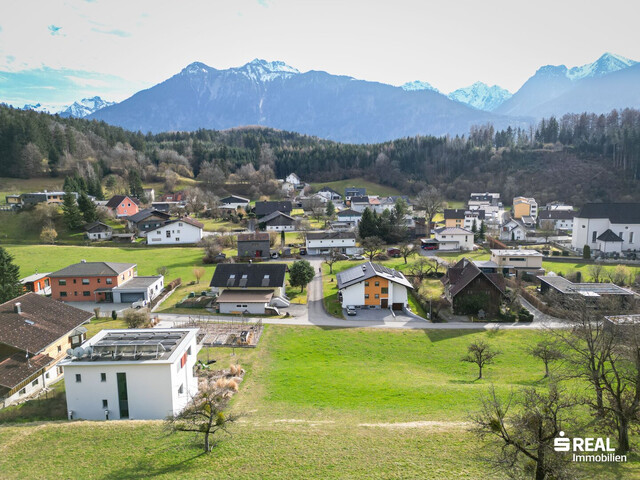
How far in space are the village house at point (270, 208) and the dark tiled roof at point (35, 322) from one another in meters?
59.0

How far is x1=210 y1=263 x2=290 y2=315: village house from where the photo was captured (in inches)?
1479

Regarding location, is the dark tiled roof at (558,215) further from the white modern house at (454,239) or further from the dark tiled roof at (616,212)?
the white modern house at (454,239)

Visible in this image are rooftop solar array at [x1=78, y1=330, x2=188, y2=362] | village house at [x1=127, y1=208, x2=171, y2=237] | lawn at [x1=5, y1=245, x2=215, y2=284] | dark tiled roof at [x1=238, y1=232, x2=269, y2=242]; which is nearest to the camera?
rooftop solar array at [x1=78, y1=330, x2=188, y2=362]

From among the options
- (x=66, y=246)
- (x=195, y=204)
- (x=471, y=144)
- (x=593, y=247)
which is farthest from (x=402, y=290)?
(x=471, y=144)

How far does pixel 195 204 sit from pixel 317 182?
201 ft

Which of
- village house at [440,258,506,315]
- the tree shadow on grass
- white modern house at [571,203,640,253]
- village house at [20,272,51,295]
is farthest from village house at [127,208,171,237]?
white modern house at [571,203,640,253]

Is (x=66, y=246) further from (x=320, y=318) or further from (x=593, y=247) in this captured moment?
(x=593, y=247)

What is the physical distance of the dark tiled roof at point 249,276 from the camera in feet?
132

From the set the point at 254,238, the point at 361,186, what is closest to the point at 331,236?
the point at 254,238

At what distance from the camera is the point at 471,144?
145 meters

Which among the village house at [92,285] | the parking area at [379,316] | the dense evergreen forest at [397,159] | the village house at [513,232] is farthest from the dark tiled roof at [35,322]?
the dense evergreen forest at [397,159]

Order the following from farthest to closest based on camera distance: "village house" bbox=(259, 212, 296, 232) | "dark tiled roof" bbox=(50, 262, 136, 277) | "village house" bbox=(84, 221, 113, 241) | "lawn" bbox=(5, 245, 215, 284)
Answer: "village house" bbox=(259, 212, 296, 232)
"village house" bbox=(84, 221, 113, 241)
"lawn" bbox=(5, 245, 215, 284)
"dark tiled roof" bbox=(50, 262, 136, 277)

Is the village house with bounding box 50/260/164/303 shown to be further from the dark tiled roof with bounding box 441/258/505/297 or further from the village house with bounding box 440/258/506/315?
the dark tiled roof with bounding box 441/258/505/297

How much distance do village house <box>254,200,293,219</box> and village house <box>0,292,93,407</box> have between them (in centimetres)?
5901
